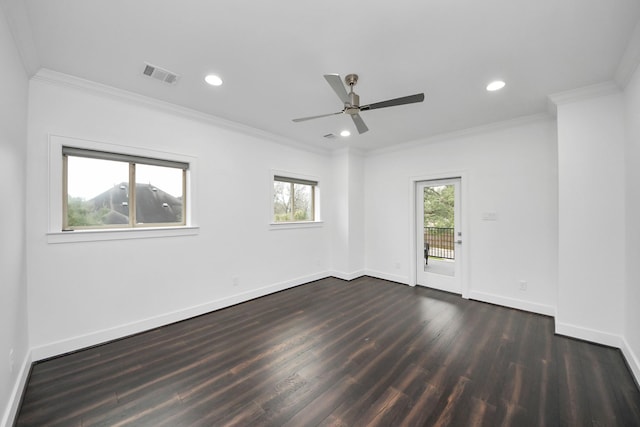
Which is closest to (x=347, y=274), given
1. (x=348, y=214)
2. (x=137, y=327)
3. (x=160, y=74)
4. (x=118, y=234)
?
(x=348, y=214)

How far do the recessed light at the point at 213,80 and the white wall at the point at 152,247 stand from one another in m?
0.93

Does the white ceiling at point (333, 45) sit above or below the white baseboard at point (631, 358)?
above

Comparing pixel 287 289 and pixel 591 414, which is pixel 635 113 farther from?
pixel 287 289

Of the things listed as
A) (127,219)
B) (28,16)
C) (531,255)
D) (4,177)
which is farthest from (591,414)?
(28,16)

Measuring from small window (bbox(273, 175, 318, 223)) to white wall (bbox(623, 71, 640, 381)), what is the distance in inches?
163

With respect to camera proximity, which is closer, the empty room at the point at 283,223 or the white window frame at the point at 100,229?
the empty room at the point at 283,223

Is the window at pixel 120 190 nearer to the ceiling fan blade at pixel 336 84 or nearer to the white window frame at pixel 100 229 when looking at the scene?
the white window frame at pixel 100 229

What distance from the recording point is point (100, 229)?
8.86ft

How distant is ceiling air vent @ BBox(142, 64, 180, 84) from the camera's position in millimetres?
2332

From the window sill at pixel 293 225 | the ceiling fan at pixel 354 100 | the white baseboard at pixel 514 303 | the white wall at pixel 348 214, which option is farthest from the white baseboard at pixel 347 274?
the ceiling fan at pixel 354 100

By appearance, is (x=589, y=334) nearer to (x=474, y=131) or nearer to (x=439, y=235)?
(x=439, y=235)

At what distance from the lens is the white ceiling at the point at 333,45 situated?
1.67 metres

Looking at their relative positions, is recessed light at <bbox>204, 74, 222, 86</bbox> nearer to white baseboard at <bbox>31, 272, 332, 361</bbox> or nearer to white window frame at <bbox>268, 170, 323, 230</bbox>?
white window frame at <bbox>268, 170, 323, 230</bbox>

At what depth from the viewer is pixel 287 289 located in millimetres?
4465
